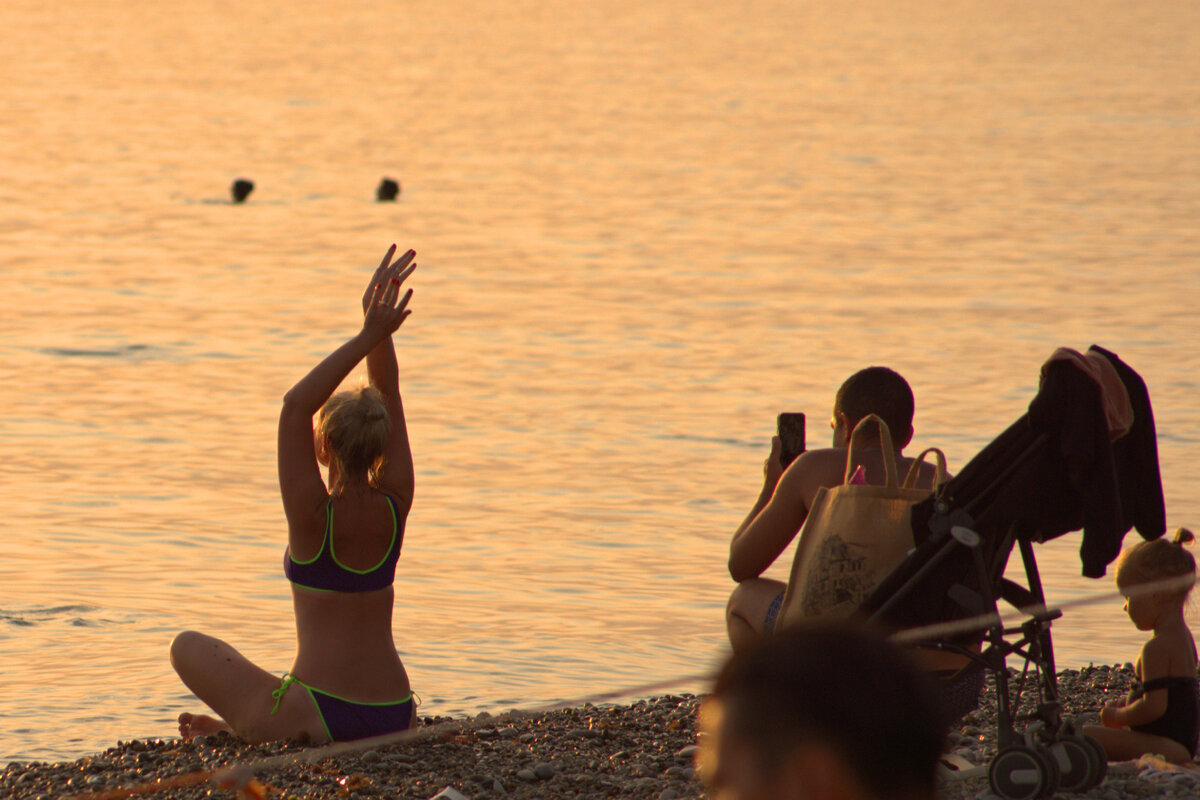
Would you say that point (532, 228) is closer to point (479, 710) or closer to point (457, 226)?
point (457, 226)

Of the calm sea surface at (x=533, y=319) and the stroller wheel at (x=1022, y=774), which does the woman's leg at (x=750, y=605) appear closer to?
the stroller wheel at (x=1022, y=774)

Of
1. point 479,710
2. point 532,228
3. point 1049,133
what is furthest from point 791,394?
point 1049,133

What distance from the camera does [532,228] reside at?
23609mm

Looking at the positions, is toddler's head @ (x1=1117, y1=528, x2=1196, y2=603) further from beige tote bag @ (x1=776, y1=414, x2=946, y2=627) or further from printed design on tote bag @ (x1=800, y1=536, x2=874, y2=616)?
printed design on tote bag @ (x1=800, y1=536, x2=874, y2=616)

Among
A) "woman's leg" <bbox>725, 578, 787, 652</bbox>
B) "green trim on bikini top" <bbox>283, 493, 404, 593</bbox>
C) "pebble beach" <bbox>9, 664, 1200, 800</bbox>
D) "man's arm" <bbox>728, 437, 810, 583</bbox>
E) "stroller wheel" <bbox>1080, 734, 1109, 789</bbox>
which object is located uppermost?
"man's arm" <bbox>728, 437, 810, 583</bbox>

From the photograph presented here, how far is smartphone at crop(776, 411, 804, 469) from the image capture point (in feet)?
18.6

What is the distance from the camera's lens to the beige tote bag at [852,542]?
16.4ft

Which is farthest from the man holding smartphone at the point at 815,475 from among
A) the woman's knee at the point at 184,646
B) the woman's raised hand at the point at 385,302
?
the woman's knee at the point at 184,646

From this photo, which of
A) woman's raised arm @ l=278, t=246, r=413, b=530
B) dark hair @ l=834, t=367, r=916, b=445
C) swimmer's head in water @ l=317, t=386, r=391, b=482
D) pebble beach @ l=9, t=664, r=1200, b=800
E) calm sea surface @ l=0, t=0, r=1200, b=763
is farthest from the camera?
calm sea surface @ l=0, t=0, r=1200, b=763

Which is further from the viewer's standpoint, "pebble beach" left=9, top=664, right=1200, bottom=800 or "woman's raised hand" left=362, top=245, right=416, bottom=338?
"woman's raised hand" left=362, top=245, right=416, bottom=338

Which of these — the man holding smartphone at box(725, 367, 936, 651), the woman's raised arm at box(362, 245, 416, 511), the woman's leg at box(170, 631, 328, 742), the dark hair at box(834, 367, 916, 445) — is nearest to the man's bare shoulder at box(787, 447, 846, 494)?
the man holding smartphone at box(725, 367, 936, 651)

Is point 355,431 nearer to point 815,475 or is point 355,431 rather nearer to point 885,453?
point 815,475

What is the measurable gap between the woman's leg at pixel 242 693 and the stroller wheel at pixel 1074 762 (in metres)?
1.96

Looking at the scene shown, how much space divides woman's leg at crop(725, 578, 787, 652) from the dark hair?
1.65ft
